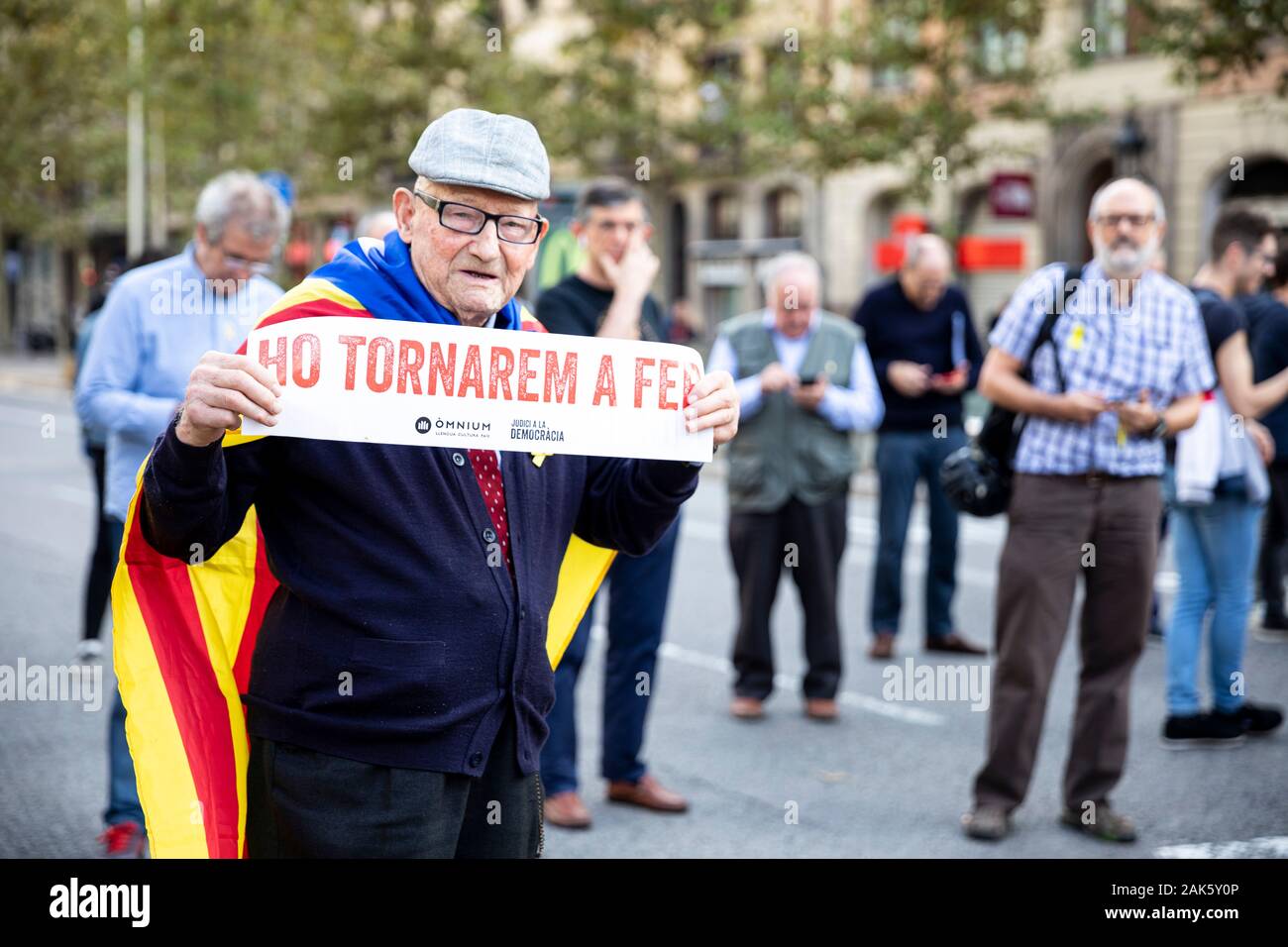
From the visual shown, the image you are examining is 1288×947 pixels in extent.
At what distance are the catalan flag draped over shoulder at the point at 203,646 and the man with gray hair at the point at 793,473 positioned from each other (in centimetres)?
431

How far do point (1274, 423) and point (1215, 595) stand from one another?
69.4 inches

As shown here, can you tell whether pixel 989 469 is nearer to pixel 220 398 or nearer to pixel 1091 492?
pixel 1091 492

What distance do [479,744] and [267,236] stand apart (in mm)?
2877

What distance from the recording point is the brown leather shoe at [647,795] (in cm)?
563

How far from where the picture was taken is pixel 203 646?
2863mm

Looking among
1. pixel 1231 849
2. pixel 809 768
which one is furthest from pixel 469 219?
pixel 809 768

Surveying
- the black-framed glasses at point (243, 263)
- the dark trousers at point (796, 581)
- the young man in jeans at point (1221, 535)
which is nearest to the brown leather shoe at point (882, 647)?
the dark trousers at point (796, 581)

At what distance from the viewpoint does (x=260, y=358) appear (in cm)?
264

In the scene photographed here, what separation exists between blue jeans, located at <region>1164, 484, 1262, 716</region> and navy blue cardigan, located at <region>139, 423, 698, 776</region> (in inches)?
181

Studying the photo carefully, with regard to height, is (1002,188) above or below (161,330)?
above

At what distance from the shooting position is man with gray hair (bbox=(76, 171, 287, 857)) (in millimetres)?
5012

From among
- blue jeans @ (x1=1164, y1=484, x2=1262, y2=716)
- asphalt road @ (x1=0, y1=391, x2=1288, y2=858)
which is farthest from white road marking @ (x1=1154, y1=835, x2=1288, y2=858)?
blue jeans @ (x1=1164, y1=484, x2=1262, y2=716)
